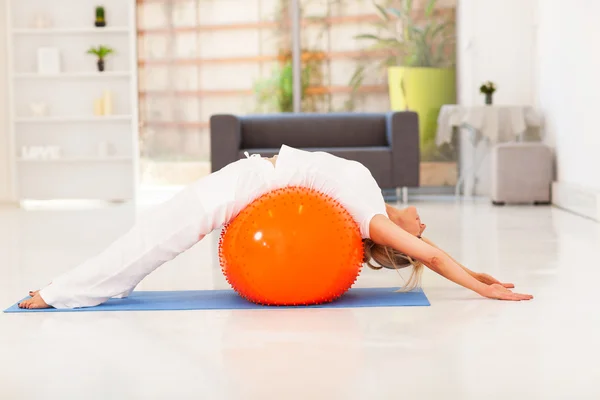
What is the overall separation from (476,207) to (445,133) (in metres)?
0.89

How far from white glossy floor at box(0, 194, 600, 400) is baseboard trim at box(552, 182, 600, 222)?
214 centimetres

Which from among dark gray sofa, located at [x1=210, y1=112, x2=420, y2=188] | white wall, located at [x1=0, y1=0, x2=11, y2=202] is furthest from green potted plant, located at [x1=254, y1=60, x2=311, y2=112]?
white wall, located at [x1=0, y1=0, x2=11, y2=202]

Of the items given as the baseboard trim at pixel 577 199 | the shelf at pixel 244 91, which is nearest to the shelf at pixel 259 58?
the shelf at pixel 244 91

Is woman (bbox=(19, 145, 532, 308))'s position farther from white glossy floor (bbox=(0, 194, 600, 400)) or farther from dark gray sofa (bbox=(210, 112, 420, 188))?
dark gray sofa (bbox=(210, 112, 420, 188))

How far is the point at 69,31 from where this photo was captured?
820 centimetres

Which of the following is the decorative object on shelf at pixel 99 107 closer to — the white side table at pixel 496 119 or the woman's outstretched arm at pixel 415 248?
the white side table at pixel 496 119

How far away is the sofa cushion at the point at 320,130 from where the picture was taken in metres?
7.39

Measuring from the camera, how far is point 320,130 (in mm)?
7453

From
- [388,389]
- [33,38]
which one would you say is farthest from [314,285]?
[33,38]

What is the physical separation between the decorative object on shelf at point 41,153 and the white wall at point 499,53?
3.66 meters

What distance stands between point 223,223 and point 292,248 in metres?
0.27

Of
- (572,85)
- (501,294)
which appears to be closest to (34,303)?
(501,294)

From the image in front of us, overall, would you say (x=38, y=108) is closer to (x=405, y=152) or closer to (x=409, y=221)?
(x=405, y=152)

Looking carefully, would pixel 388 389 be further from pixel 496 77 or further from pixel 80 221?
pixel 496 77
